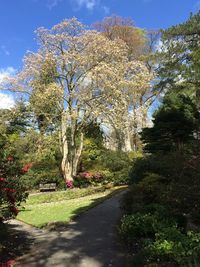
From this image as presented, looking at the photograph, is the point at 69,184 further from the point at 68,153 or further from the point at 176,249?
the point at 176,249

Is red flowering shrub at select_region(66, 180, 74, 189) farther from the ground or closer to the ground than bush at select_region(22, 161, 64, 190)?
closer to the ground

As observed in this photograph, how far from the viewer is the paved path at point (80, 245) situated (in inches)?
318

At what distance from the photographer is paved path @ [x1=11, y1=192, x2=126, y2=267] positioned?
8.07 metres

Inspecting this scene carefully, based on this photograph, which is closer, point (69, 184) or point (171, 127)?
point (171, 127)

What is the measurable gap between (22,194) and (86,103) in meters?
15.5

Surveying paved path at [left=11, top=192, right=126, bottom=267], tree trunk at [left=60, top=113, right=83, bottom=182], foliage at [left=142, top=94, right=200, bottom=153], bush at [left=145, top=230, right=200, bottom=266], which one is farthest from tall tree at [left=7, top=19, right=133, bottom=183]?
bush at [left=145, top=230, right=200, bottom=266]

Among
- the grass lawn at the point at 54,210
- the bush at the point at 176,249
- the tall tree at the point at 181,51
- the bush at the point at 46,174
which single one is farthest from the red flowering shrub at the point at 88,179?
the bush at the point at 176,249

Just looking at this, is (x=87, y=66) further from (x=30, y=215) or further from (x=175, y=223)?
(x=175, y=223)

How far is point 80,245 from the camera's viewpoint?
31.0 feet

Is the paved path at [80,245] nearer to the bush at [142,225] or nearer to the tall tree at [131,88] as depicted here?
the bush at [142,225]

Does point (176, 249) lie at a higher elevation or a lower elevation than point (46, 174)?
lower

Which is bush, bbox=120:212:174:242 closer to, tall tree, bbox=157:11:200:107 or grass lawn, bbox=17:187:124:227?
grass lawn, bbox=17:187:124:227

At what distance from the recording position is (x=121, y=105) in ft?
82.1

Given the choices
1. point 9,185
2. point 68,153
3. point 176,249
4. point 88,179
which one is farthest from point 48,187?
point 176,249
